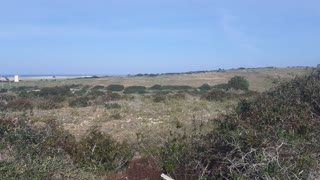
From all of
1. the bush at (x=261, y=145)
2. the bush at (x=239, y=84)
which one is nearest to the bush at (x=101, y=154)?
the bush at (x=261, y=145)

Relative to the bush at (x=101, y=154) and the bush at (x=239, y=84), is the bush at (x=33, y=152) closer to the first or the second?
the bush at (x=101, y=154)

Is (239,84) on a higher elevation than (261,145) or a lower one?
lower

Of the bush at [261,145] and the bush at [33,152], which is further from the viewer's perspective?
the bush at [33,152]

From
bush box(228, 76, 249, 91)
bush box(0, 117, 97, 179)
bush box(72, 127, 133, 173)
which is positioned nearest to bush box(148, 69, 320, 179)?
bush box(72, 127, 133, 173)

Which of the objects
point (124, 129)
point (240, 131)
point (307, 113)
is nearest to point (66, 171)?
point (240, 131)

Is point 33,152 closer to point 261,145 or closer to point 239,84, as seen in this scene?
point 261,145

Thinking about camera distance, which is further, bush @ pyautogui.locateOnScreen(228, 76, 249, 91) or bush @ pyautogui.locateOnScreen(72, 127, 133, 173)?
bush @ pyautogui.locateOnScreen(228, 76, 249, 91)

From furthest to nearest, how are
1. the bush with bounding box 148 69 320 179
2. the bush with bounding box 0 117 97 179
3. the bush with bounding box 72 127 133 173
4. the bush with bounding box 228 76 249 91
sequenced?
the bush with bounding box 228 76 249 91
the bush with bounding box 72 127 133 173
the bush with bounding box 0 117 97 179
the bush with bounding box 148 69 320 179

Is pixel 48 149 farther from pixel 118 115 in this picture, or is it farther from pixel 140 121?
pixel 118 115

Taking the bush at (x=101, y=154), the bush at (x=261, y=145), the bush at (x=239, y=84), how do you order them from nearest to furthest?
the bush at (x=261, y=145) → the bush at (x=101, y=154) → the bush at (x=239, y=84)

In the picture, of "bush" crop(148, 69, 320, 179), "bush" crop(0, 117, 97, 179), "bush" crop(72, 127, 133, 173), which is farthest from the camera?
"bush" crop(72, 127, 133, 173)

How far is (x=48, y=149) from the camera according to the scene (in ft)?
25.7

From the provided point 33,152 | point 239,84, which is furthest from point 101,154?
point 239,84

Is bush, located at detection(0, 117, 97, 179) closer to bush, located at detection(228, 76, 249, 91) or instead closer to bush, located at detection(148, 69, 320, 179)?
bush, located at detection(148, 69, 320, 179)
